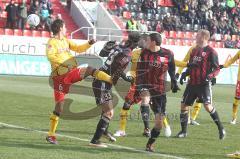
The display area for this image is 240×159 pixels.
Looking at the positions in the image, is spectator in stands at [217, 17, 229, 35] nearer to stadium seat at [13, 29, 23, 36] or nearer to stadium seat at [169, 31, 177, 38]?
stadium seat at [169, 31, 177, 38]

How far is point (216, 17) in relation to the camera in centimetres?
4275

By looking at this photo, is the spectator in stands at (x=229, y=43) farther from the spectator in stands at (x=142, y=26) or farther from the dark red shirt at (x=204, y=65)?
the dark red shirt at (x=204, y=65)

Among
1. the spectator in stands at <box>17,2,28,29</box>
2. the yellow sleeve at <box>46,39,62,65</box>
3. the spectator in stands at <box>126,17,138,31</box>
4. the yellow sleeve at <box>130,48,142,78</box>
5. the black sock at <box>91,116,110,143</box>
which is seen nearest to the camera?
the black sock at <box>91,116,110,143</box>

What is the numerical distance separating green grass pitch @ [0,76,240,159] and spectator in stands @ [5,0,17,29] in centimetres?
1328

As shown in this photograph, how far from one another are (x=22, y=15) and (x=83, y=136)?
22.4 metres

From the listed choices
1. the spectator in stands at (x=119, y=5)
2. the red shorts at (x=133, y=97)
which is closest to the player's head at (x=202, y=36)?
the red shorts at (x=133, y=97)

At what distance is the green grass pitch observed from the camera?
425 inches

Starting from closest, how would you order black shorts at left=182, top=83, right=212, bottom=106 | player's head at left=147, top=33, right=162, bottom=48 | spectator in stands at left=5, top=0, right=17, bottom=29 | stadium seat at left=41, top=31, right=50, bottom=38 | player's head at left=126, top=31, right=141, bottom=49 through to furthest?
player's head at left=147, top=33, right=162, bottom=48, player's head at left=126, top=31, right=141, bottom=49, black shorts at left=182, top=83, right=212, bottom=106, spectator in stands at left=5, top=0, right=17, bottom=29, stadium seat at left=41, top=31, right=50, bottom=38

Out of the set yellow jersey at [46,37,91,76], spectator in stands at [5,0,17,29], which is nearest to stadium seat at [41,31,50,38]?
spectator in stands at [5,0,17,29]

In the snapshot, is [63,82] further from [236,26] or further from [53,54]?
[236,26]

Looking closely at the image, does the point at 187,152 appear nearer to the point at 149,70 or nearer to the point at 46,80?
the point at 149,70

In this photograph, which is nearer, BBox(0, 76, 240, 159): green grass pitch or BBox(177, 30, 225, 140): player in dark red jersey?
BBox(0, 76, 240, 159): green grass pitch

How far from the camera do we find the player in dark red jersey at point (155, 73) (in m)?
11.4

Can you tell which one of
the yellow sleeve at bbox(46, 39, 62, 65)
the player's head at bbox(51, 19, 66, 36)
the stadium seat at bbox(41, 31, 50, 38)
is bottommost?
the stadium seat at bbox(41, 31, 50, 38)
